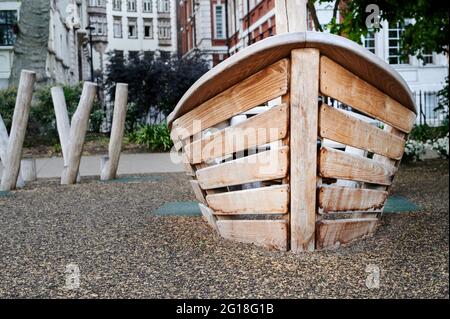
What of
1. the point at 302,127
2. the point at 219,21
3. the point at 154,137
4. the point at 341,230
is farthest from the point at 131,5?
the point at 154,137

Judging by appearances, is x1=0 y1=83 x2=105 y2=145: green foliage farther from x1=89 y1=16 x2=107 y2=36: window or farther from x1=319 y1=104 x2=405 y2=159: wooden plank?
x1=319 y1=104 x2=405 y2=159: wooden plank

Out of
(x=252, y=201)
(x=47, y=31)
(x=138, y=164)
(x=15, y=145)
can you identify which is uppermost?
(x=47, y=31)

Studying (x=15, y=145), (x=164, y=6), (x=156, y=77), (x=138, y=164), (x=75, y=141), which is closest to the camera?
(x=164, y=6)

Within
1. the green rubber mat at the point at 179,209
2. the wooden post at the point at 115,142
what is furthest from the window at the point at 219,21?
the wooden post at the point at 115,142

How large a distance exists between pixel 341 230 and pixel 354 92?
0.46 metres

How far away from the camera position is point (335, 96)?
181 cm

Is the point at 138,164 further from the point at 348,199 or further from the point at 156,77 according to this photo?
the point at 348,199

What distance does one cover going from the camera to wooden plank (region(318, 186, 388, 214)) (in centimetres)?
187

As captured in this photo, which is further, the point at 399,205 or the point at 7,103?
the point at 7,103

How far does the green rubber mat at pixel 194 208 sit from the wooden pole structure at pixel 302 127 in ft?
3.97

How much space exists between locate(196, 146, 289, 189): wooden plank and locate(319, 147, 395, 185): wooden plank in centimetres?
12

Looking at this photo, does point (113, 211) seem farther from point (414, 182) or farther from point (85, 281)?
point (414, 182)

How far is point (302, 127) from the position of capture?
5.86 ft
